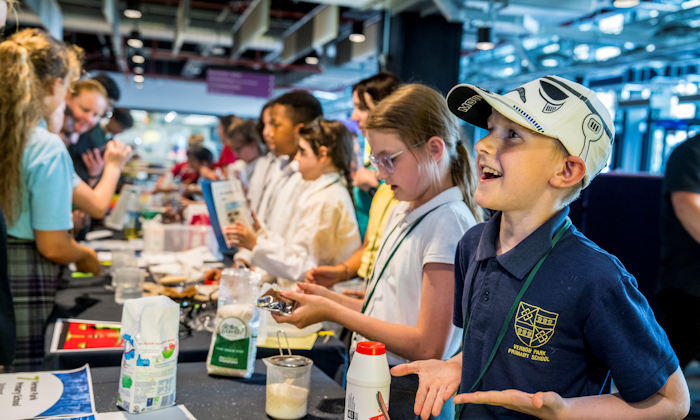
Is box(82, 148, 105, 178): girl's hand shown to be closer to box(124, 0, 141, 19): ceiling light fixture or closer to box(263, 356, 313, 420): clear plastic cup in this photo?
box(263, 356, 313, 420): clear plastic cup

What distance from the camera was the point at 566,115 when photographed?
112 cm

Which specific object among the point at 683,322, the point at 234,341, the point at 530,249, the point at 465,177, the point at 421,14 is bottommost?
the point at 683,322

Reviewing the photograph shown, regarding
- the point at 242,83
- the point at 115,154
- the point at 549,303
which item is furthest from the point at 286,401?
the point at 242,83

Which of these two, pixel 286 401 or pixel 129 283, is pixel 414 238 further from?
pixel 129 283

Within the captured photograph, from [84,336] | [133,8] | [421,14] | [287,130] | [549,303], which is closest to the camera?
[549,303]

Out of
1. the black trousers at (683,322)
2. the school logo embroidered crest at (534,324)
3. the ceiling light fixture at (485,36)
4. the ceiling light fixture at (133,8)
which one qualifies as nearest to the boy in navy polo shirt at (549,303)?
the school logo embroidered crest at (534,324)

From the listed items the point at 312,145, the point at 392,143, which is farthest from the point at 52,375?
the point at 312,145

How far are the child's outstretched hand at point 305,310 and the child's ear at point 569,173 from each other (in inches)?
28.8

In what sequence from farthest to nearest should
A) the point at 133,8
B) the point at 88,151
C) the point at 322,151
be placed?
the point at 133,8 < the point at 88,151 < the point at 322,151

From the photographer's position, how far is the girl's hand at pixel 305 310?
1.57 m

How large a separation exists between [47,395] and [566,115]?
4.49 feet

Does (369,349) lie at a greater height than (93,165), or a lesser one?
lesser

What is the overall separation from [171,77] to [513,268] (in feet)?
54.8

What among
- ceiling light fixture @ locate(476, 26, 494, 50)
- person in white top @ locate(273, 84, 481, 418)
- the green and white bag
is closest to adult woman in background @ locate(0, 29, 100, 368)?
the green and white bag
